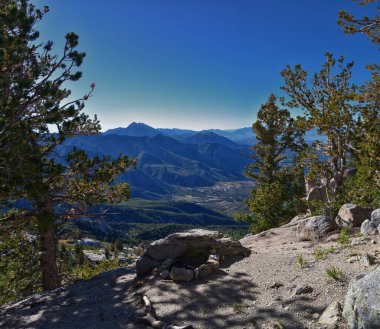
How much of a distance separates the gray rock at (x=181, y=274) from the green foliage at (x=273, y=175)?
2457 cm

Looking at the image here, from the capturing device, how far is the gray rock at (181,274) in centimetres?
1249

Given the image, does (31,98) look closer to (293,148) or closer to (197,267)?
(197,267)

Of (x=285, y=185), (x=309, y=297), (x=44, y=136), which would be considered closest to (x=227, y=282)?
(x=309, y=297)

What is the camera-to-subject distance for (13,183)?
42.7 ft

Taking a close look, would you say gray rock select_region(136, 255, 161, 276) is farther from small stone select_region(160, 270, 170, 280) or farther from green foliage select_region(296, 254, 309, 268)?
green foliage select_region(296, 254, 309, 268)

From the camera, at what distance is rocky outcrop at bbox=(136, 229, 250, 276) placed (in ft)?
46.8

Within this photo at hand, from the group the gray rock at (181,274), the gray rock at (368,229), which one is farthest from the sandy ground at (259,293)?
the gray rock at (368,229)

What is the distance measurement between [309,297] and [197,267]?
5135 mm

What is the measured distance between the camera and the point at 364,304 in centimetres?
704

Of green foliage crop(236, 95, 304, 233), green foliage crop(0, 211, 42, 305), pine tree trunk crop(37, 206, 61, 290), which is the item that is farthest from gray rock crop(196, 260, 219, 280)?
green foliage crop(236, 95, 304, 233)

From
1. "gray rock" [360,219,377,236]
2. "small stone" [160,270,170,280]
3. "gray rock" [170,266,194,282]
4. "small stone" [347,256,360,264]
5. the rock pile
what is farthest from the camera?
the rock pile

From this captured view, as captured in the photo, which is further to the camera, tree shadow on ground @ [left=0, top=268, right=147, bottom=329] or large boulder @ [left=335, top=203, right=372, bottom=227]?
large boulder @ [left=335, top=203, right=372, bottom=227]

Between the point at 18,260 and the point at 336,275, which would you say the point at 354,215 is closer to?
the point at 336,275

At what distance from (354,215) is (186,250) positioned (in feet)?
25.6
